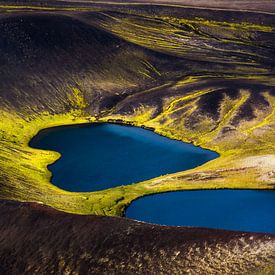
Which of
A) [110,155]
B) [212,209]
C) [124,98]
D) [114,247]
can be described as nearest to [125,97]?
[124,98]

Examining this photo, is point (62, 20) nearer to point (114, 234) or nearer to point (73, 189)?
point (73, 189)

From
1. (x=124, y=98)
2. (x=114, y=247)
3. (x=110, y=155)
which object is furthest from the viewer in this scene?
(x=124, y=98)

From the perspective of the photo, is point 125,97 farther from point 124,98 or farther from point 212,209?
point 212,209

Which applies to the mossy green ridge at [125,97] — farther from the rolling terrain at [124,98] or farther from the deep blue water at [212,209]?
the deep blue water at [212,209]

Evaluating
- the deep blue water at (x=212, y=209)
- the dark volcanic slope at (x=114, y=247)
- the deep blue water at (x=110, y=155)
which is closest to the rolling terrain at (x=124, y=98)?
the deep blue water at (x=212, y=209)

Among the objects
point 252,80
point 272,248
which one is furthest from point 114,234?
point 252,80

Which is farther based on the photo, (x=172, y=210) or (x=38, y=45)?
(x=38, y=45)
